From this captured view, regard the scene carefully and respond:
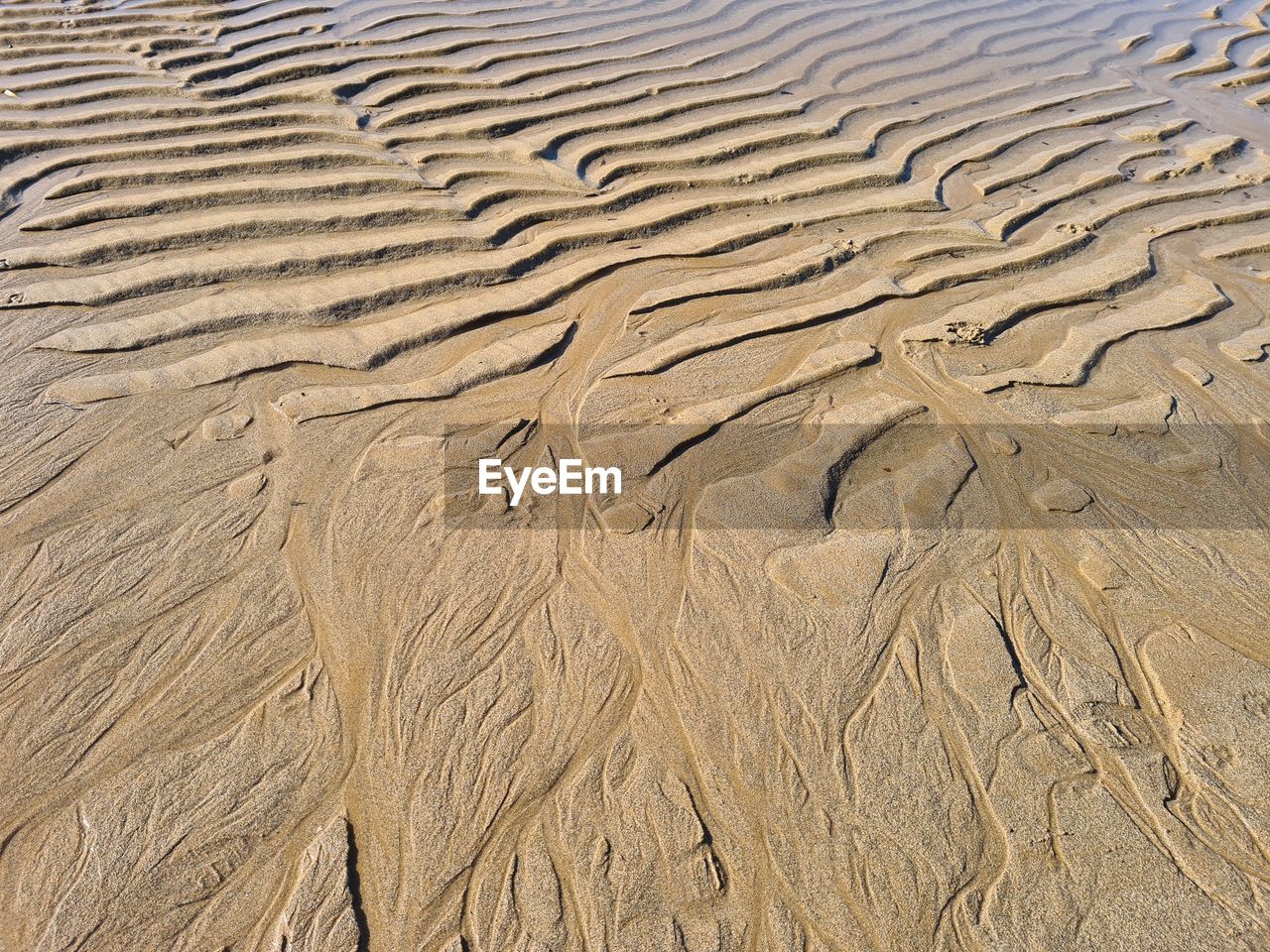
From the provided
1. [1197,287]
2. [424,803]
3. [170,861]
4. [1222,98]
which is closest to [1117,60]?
[1222,98]

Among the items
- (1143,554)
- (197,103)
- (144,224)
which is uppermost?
(197,103)

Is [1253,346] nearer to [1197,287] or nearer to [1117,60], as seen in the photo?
[1197,287]

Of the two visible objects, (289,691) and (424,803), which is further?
(289,691)

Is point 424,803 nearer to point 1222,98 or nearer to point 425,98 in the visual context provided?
point 425,98

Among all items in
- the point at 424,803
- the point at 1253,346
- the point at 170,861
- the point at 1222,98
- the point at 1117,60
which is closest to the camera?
the point at 170,861

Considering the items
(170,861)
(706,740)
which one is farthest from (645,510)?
(170,861)

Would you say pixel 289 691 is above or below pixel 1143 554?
above

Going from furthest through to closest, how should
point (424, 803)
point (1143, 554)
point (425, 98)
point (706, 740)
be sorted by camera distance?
point (425, 98)
point (1143, 554)
point (706, 740)
point (424, 803)
